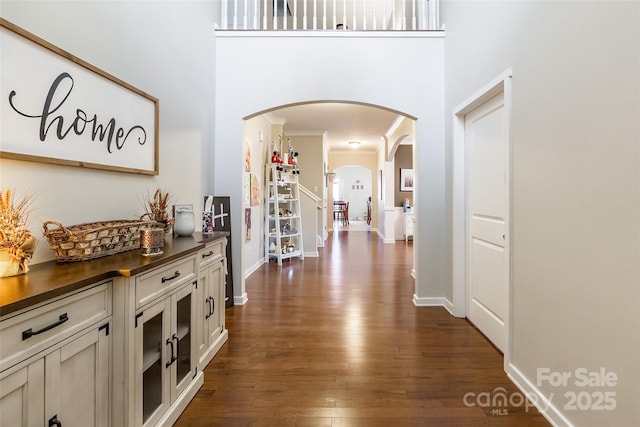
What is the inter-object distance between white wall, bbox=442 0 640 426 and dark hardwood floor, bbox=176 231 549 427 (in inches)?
15.0

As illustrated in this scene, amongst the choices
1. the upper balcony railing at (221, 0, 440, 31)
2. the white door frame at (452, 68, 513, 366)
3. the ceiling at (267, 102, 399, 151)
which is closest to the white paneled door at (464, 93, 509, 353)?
the white door frame at (452, 68, 513, 366)

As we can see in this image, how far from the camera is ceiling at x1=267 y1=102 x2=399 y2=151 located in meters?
5.48

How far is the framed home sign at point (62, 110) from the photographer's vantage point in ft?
4.21

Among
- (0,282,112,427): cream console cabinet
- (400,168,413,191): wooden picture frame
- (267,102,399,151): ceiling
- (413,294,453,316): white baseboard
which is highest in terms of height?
(267,102,399,151): ceiling

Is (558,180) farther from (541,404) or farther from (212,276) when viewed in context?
(212,276)

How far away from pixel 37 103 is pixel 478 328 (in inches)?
131

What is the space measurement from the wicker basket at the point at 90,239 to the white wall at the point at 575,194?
7.28ft

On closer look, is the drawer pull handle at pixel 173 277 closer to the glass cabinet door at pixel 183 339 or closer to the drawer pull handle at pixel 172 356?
the glass cabinet door at pixel 183 339

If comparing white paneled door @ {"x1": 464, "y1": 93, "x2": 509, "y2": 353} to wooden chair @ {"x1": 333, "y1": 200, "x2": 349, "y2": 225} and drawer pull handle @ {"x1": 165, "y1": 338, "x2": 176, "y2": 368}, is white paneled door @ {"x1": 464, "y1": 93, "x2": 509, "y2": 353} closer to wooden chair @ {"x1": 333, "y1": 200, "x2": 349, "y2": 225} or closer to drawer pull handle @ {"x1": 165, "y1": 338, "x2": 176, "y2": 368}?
drawer pull handle @ {"x1": 165, "y1": 338, "x2": 176, "y2": 368}

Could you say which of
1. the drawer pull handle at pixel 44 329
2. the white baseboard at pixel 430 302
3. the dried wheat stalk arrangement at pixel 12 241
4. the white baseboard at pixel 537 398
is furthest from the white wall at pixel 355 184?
the drawer pull handle at pixel 44 329

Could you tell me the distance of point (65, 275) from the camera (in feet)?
3.77

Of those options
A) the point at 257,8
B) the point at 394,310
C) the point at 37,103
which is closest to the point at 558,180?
the point at 394,310

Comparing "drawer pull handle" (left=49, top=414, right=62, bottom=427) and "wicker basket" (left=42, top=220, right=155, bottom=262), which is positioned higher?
"wicker basket" (left=42, top=220, right=155, bottom=262)

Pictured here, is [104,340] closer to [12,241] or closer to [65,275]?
[65,275]
